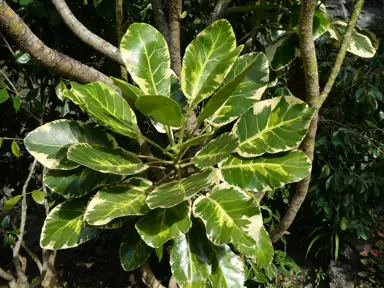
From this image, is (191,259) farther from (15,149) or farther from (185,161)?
(15,149)

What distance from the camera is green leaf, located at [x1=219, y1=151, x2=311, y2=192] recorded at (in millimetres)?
859

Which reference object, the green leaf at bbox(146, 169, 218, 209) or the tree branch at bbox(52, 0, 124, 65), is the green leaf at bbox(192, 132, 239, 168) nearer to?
the green leaf at bbox(146, 169, 218, 209)

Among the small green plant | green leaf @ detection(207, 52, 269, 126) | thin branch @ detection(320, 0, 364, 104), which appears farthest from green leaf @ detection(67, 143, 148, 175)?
thin branch @ detection(320, 0, 364, 104)

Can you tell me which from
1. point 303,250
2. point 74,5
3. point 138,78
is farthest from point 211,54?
point 303,250

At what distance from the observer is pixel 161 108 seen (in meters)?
0.75

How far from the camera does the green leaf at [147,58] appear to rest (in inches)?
36.6

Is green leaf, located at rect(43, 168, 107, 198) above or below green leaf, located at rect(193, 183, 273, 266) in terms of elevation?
above

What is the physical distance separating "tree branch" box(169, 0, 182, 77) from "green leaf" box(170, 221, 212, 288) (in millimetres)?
436

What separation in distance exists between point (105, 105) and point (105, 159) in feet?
0.43

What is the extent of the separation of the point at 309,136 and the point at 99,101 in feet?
1.68

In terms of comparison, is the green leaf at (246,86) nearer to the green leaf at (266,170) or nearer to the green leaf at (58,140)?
the green leaf at (266,170)

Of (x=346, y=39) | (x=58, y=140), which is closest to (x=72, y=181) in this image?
(x=58, y=140)

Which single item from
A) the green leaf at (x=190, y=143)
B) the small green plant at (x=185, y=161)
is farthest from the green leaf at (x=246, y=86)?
the green leaf at (x=190, y=143)

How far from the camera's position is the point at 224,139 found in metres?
0.86
